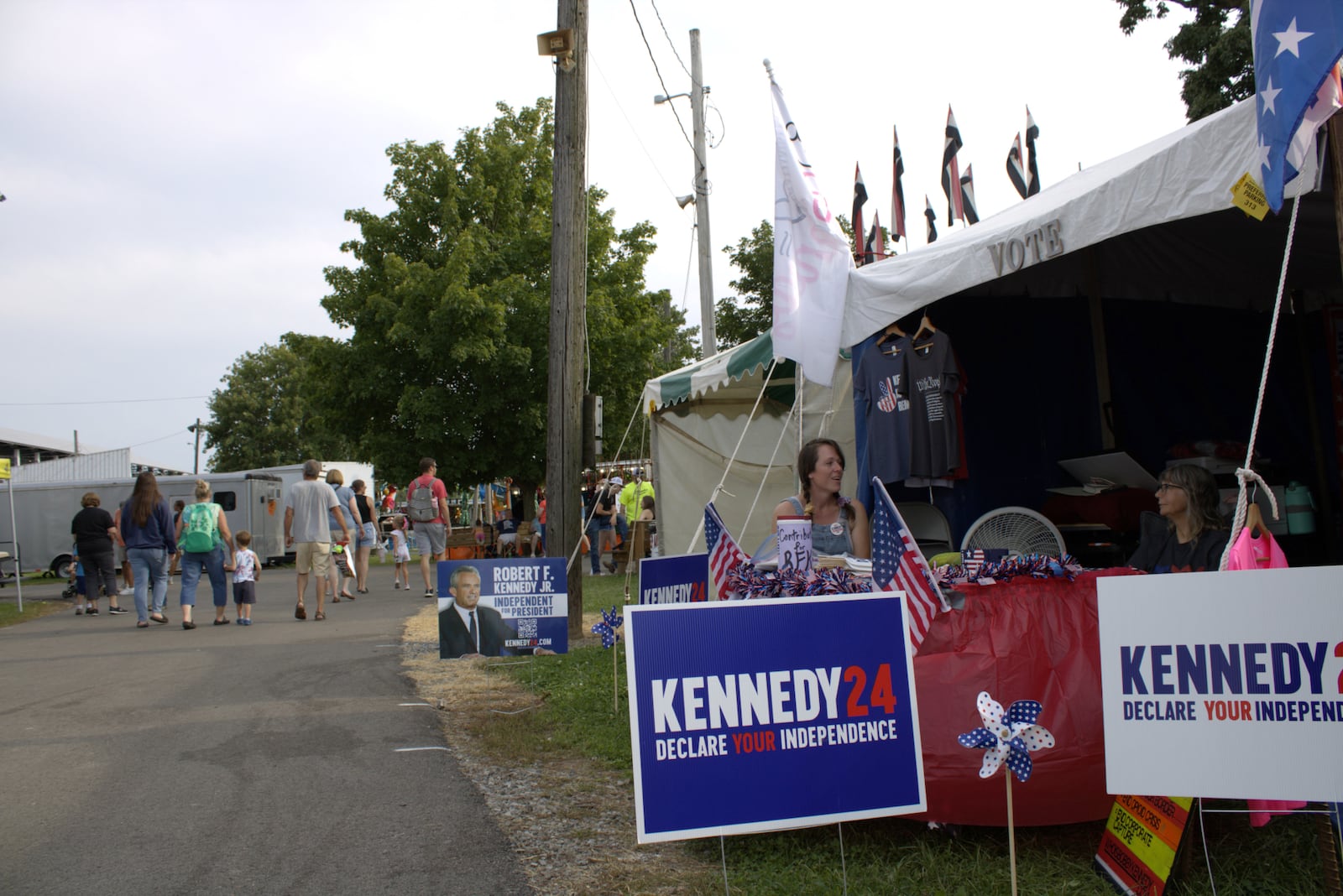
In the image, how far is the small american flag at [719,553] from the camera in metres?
5.18

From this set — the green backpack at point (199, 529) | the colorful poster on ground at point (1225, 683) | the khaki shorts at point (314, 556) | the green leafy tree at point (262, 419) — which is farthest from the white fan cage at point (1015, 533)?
the green leafy tree at point (262, 419)

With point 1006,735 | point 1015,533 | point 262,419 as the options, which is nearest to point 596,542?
point 1015,533

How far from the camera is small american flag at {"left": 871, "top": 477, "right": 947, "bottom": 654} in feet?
12.6

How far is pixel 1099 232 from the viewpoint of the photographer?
16.1 ft

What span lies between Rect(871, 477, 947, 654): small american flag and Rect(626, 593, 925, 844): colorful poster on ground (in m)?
0.44

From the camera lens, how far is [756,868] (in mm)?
3662

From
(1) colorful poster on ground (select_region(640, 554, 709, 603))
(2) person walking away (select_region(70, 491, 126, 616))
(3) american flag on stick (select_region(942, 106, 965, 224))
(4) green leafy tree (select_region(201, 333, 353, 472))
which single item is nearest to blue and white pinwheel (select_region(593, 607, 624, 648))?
(1) colorful poster on ground (select_region(640, 554, 709, 603))

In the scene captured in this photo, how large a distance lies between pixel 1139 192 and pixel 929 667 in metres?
2.43

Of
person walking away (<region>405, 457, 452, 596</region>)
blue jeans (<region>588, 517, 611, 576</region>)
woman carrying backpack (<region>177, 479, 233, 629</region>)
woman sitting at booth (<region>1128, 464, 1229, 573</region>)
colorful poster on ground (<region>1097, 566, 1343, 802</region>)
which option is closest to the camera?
colorful poster on ground (<region>1097, 566, 1343, 802</region>)

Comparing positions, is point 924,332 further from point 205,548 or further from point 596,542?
point 596,542

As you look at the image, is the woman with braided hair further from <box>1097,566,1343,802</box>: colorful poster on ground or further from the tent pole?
the tent pole

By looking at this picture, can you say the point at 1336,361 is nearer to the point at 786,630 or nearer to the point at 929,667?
the point at 929,667

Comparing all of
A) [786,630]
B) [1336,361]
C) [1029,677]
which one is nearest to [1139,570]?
[1029,677]

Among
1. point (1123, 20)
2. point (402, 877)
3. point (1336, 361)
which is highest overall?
point (1123, 20)
